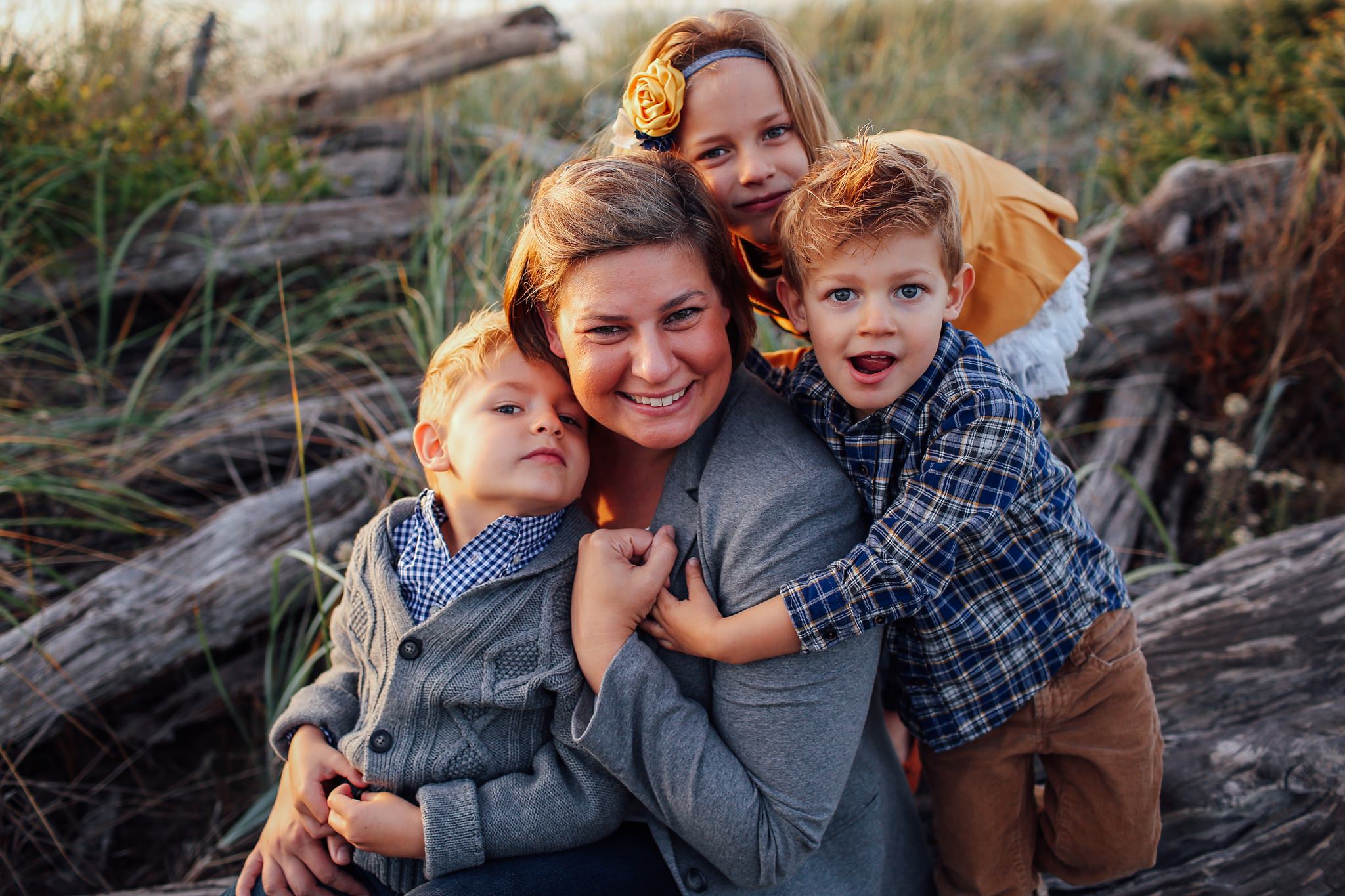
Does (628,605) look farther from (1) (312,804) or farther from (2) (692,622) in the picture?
(1) (312,804)

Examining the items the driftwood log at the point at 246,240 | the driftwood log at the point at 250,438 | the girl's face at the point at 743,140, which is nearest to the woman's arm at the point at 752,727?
the girl's face at the point at 743,140

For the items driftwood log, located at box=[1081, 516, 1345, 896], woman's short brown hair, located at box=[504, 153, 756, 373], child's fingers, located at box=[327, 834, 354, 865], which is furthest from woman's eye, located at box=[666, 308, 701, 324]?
driftwood log, located at box=[1081, 516, 1345, 896]

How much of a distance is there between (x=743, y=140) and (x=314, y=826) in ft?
6.36

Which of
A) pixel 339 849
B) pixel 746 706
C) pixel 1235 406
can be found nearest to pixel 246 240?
pixel 339 849

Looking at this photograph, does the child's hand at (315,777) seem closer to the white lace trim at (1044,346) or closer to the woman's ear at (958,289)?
the woman's ear at (958,289)

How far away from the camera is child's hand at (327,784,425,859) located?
184 centimetres

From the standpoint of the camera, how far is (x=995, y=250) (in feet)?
8.36

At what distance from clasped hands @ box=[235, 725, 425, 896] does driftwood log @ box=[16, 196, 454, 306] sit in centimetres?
294

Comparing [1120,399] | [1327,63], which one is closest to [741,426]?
[1120,399]

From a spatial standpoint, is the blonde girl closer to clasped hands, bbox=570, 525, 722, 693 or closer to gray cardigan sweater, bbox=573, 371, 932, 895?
gray cardigan sweater, bbox=573, 371, 932, 895

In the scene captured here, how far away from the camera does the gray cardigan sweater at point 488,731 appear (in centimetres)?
185

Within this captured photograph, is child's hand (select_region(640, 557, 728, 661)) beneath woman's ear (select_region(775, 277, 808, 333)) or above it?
beneath

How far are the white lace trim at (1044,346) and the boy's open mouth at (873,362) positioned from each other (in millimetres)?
785

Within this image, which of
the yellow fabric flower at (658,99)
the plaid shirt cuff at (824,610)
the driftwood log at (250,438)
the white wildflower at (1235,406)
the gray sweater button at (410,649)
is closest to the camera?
the plaid shirt cuff at (824,610)
